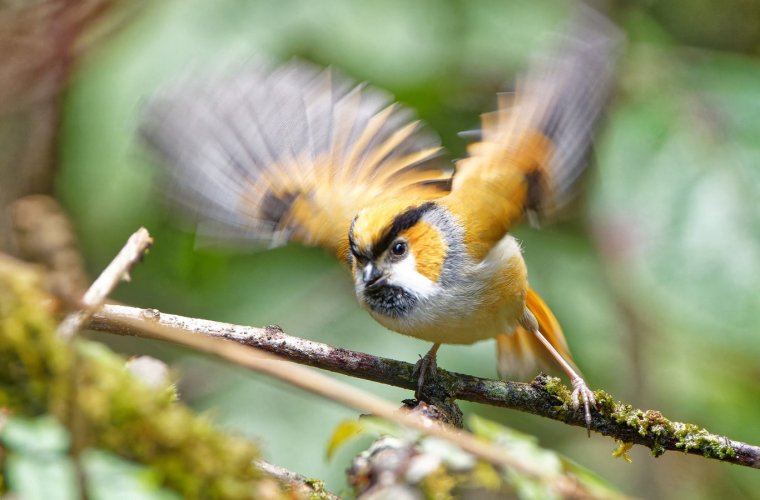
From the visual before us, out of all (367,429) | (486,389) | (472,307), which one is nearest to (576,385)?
(472,307)

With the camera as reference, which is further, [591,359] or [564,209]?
[591,359]

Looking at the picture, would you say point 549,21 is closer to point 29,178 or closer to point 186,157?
point 186,157

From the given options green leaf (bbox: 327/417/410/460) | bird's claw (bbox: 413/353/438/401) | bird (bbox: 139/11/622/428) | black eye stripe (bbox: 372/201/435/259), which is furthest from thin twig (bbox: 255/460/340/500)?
black eye stripe (bbox: 372/201/435/259)

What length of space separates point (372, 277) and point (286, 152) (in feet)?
2.32

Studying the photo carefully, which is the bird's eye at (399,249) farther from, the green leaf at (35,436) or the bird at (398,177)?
the green leaf at (35,436)

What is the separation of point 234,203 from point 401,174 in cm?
66

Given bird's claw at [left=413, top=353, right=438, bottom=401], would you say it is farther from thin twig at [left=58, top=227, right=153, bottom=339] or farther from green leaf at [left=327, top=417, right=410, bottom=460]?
thin twig at [left=58, top=227, right=153, bottom=339]

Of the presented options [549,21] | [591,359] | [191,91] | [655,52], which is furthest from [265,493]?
[655,52]

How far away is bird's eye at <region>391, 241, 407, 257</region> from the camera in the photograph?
125 inches

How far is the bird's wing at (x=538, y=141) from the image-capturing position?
2947mm

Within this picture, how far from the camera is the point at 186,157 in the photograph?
3.21 m

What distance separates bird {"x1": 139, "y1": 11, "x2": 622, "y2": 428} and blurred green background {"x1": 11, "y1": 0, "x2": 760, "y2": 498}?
33 centimetres

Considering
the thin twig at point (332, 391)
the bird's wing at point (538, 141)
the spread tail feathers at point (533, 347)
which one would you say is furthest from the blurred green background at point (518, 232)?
the thin twig at point (332, 391)

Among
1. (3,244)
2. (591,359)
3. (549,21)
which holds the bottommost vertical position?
(3,244)
